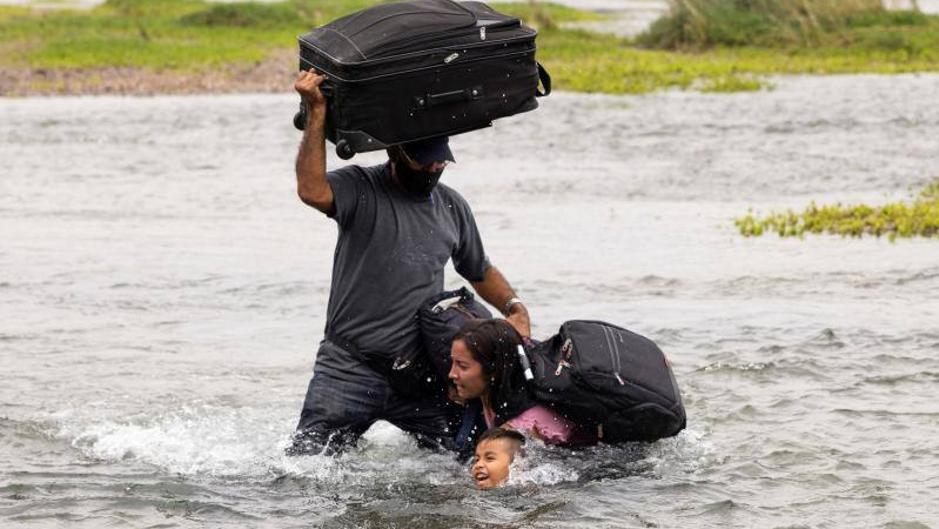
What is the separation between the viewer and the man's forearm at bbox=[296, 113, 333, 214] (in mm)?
6188

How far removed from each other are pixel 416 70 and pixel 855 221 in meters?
8.71

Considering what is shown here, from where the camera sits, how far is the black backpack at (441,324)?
6691mm

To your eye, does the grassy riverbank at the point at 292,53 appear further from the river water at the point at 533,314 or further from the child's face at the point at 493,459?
the child's face at the point at 493,459

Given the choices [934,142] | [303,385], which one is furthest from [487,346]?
[934,142]

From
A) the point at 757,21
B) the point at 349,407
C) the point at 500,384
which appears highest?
the point at 757,21

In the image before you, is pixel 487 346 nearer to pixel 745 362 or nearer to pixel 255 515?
pixel 255 515

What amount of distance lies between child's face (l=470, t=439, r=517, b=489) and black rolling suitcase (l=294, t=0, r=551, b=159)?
134 centimetres

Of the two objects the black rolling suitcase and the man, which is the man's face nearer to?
the man

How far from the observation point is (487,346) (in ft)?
21.6

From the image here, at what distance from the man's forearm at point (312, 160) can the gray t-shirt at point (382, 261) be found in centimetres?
29

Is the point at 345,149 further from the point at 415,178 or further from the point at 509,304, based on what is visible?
the point at 509,304

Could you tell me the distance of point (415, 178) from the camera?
6625 mm

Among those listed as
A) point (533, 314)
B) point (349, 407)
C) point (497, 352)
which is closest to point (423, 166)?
point (497, 352)

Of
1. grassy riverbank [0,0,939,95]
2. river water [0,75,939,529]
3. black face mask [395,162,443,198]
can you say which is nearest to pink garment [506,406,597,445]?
river water [0,75,939,529]
